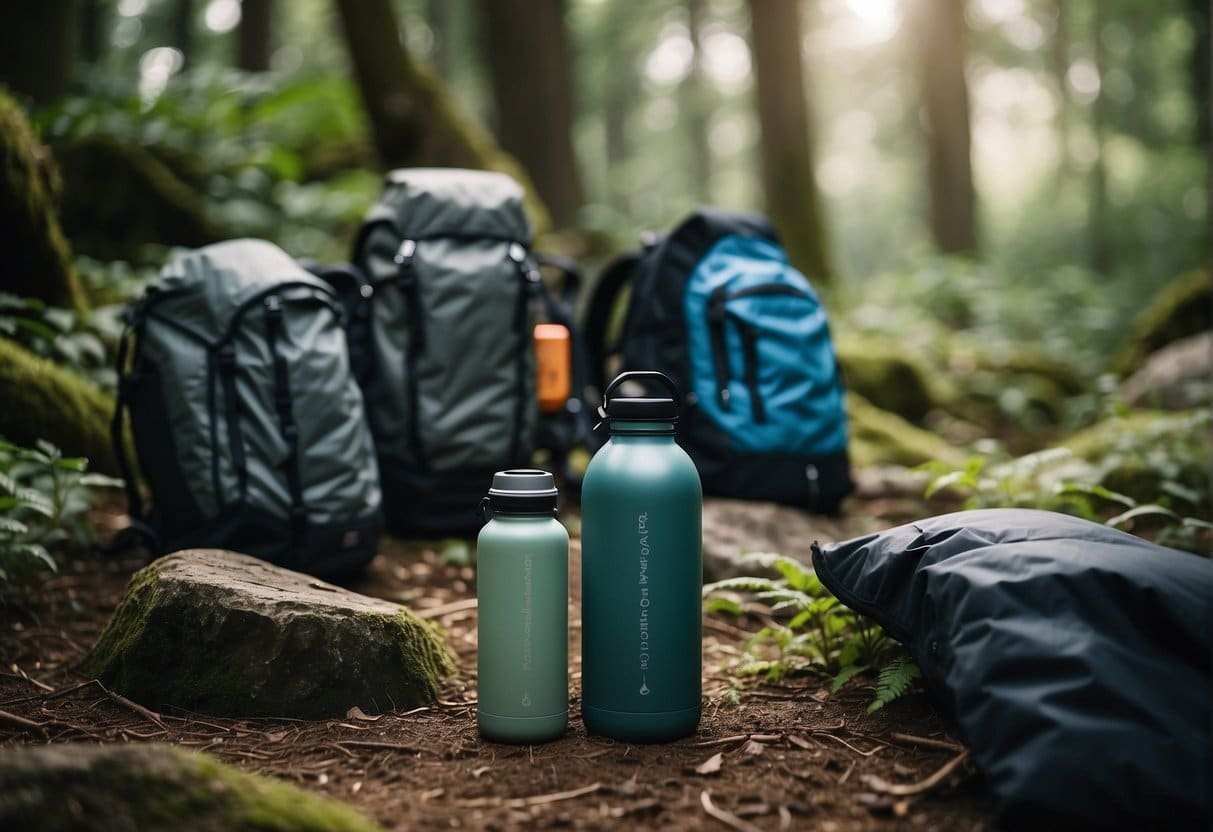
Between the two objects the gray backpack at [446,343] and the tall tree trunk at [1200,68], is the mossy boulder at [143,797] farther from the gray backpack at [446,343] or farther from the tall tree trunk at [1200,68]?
the tall tree trunk at [1200,68]

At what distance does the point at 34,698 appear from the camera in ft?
9.00

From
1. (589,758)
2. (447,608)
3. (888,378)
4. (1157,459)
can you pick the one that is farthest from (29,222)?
(888,378)

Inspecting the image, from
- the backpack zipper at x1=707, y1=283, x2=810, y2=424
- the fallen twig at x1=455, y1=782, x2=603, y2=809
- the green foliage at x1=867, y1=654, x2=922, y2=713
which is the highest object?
the backpack zipper at x1=707, y1=283, x2=810, y2=424

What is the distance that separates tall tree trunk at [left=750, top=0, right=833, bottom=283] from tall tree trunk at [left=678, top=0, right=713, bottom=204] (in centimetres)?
1262

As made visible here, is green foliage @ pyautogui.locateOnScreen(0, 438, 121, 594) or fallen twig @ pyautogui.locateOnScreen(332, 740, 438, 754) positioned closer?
fallen twig @ pyautogui.locateOnScreen(332, 740, 438, 754)

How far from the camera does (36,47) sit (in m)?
7.10

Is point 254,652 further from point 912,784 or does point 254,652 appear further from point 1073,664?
point 1073,664

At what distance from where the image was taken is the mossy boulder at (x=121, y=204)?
620 centimetres

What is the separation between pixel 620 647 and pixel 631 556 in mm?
233

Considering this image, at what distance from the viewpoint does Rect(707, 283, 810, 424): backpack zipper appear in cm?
446

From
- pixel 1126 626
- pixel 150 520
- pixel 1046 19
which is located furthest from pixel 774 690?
pixel 1046 19

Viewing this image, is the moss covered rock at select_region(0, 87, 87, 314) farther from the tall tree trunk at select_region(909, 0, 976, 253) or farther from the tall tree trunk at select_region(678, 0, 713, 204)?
the tall tree trunk at select_region(678, 0, 713, 204)

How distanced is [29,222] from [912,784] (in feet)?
14.4

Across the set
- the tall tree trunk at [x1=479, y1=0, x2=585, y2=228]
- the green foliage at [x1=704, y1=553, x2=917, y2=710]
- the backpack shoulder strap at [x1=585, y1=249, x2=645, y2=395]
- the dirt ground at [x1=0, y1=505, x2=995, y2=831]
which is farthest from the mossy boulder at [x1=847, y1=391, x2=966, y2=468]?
the tall tree trunk at [x1=479, y1=0, x2=585, y2=228]
